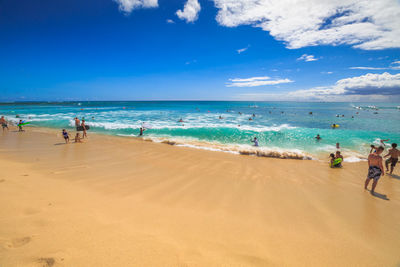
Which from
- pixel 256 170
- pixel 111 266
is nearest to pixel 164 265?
pixel 111 266

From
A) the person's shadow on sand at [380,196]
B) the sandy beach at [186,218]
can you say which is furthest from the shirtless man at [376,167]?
the sandy beach at [186,218]

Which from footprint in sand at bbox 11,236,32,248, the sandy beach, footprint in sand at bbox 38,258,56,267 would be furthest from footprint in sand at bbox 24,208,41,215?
footprint in sand at bbox 38,258,56,267

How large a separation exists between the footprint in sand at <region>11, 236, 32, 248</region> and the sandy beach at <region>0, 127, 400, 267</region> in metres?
0.01

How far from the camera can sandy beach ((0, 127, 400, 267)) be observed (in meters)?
2.86

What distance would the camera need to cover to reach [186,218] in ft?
13.3

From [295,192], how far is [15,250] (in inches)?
281

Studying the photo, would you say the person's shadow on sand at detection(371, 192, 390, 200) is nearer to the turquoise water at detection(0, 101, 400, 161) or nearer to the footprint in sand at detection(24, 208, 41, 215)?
the turquoise water at detection(0, 101, 400, 161)

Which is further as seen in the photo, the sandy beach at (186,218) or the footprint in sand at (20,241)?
the sandy beach at (186,218)

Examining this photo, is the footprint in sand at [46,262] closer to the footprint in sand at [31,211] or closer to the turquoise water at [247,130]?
the footprint in sand at [31,211]

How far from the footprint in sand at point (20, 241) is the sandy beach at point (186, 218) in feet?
0.05

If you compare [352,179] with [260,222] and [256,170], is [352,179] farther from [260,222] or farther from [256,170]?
[260,222]

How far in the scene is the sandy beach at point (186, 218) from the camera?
286cm

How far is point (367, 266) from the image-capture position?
308 centimetres

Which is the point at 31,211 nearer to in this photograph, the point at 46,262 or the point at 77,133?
the point at 46,262
